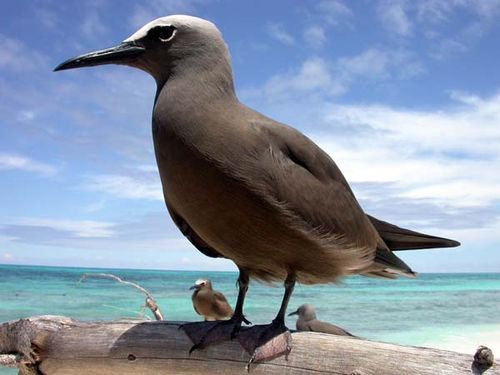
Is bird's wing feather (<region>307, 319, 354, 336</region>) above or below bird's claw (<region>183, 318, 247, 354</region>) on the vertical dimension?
below

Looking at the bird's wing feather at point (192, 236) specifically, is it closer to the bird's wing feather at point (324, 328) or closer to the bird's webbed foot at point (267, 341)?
the bird's webbed foot at point (267, 341)

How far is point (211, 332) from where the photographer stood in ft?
8.50

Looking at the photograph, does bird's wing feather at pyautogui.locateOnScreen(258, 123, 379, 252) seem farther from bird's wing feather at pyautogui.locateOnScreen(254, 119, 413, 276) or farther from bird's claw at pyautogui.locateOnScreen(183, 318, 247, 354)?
bird's claw at pyautogui.locateOnScreen(183, 318, 247, 354)

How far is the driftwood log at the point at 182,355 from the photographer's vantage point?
234 centimetres

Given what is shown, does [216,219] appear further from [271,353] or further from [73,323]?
[73,323]

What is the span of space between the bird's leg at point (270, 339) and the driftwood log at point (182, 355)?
0.03 meters

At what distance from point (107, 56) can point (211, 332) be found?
4.33 ft

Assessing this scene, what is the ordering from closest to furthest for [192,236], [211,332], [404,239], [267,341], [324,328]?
[267,341] → [211,332] → [192,236] → [404,239] → [324,328]

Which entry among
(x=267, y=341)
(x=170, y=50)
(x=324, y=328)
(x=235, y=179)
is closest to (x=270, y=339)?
(x=267, y=341)

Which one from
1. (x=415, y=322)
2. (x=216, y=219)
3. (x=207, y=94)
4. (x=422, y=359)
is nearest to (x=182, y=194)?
(x=216, y=219)

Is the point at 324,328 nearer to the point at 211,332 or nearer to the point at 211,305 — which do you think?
the point at 211,305

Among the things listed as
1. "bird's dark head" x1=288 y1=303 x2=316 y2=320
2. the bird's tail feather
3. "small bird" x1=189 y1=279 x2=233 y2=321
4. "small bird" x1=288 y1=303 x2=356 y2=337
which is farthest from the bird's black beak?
"bird's dark head" x1=288 y1=303 x2=316 y2=320

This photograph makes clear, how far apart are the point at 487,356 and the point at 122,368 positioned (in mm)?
1611

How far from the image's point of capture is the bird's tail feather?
2.96 meters
